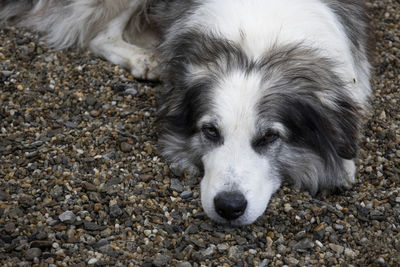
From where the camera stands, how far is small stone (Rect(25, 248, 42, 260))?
3293 millimetres

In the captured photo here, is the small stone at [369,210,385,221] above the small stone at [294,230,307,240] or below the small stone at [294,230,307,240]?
below

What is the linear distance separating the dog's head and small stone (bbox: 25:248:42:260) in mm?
967

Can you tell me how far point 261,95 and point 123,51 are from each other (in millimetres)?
1906

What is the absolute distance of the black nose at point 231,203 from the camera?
351 cm

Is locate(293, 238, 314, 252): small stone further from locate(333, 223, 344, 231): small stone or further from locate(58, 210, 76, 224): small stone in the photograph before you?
locate(58, 210, 76, 224): small stone

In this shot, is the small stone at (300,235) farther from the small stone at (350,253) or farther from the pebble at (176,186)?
the pebble at (176,186)

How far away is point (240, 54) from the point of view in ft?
12.4

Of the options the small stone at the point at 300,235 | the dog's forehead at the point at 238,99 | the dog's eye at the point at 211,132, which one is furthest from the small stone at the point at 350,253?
the dog's eye at the point at 211,132

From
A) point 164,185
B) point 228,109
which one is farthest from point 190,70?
point 164,185

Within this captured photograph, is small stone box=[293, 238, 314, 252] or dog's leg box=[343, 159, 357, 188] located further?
dog's leg box=[343, 159, 357, 188]

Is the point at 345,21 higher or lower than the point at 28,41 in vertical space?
higher

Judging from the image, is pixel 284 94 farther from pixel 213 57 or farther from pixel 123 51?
pixel 123 51

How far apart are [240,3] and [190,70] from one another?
1.91ft

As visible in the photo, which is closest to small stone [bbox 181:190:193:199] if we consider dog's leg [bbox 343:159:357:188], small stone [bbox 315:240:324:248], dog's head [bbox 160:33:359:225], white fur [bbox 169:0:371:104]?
dog's head [bbox 160:33:359:225]
